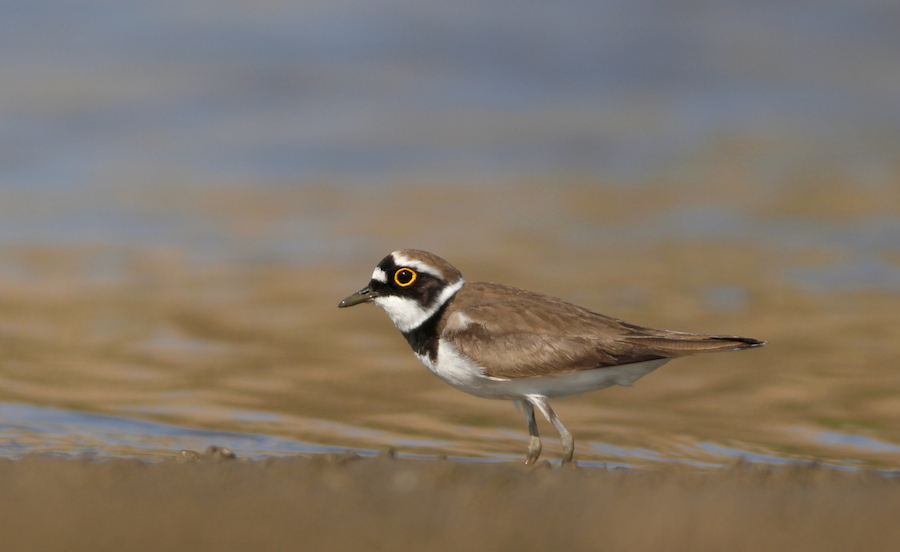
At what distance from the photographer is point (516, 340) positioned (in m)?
7.79

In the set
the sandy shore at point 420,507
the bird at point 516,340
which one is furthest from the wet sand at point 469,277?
the sandy shore at point 420,507

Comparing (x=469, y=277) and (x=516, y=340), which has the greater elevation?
(x=469, y=277)

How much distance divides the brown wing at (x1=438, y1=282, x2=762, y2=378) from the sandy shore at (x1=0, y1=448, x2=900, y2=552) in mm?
1063

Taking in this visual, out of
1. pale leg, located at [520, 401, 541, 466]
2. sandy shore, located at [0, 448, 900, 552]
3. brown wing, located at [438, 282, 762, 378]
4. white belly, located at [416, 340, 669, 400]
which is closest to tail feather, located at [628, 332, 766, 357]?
brown wing, located at [438, 282, 762, 378]

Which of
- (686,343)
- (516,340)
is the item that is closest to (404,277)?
(516,340)

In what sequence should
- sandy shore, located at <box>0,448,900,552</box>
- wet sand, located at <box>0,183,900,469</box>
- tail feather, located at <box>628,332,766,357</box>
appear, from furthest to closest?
1. wet sand, located at <box>0,183,900,469</box>
2. tail feather, located at <box>628,332,766,357</box>
3. sandy shore, located at <box>0,448,900,552</box>

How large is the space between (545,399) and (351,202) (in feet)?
37.2

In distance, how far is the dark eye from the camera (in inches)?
318

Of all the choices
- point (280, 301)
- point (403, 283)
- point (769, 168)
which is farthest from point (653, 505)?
point (769, 168)

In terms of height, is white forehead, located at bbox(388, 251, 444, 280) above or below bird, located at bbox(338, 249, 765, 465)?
above

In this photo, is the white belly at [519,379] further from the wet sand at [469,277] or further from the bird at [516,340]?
the wet sand at [469,277]

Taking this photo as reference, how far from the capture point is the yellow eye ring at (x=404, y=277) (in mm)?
8070

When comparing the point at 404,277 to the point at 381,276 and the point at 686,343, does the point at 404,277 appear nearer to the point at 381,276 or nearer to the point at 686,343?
the point at 381,276

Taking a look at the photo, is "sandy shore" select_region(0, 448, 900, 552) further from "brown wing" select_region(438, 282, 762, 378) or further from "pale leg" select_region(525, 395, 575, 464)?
"brown wing" select_region(438, 282, 762, 378)
